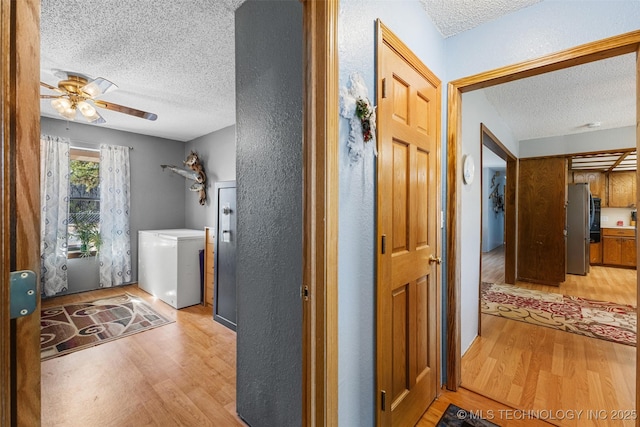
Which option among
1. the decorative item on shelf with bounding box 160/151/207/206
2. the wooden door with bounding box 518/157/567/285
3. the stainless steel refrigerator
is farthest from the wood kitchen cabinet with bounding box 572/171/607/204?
the decorative item on shelf with bounding box 160/151/207/206

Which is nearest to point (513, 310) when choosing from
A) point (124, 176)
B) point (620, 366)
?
point (620, 366)

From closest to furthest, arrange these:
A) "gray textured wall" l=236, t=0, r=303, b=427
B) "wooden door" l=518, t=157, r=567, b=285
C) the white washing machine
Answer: "gray textured wall" l=236, t=0, r=303, b=427
the white washing machine
"wooden door" l=518, t=157, r=567, b=285

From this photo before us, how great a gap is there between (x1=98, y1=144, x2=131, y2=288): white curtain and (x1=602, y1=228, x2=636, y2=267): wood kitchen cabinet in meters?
9.20

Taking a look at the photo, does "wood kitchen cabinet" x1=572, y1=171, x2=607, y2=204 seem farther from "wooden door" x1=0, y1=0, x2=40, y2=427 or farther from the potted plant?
the potted plant

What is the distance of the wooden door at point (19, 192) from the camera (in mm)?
503

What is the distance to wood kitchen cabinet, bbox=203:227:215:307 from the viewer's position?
3.55m

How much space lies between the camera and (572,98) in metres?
2.99

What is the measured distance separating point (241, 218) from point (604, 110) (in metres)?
4.51

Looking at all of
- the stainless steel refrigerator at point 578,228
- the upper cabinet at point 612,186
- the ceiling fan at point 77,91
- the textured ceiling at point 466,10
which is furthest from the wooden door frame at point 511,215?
the ceiling fan at point 77,91

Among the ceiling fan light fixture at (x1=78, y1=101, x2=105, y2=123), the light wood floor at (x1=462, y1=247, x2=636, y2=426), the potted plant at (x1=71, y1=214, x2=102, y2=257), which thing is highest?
the ceiling fan light fixture at (x1=78, y1=101, x2=105, y2=123)

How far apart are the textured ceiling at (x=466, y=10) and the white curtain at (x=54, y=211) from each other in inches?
186

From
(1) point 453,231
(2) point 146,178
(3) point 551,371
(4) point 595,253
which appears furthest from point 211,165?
(4) point 595,253

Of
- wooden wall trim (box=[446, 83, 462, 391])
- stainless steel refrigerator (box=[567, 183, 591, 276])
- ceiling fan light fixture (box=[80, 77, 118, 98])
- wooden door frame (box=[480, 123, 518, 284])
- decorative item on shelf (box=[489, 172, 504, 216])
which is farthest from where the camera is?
Result: decorative item on shelf (box=[489, 172, 504, 216])

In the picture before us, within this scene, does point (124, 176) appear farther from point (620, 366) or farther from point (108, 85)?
point (620, 366)
